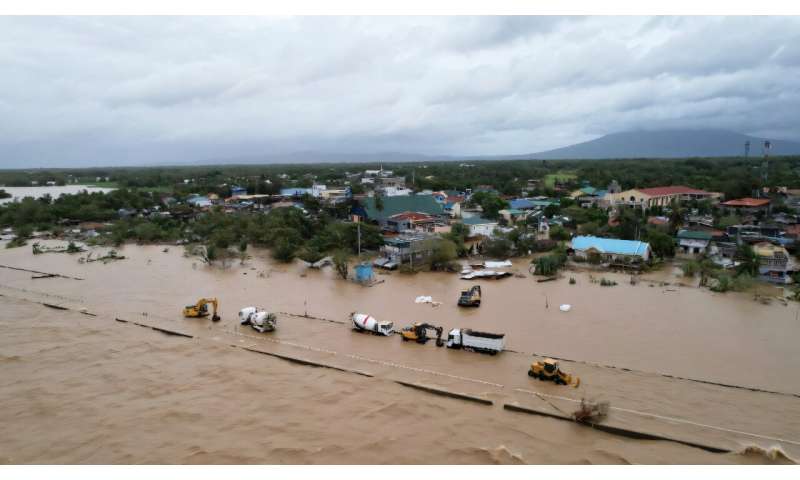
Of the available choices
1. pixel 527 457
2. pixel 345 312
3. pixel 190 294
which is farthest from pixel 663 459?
pixel 190 294

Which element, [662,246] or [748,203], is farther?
[748,203]

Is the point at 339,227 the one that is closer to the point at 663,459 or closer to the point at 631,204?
the point at 663,459

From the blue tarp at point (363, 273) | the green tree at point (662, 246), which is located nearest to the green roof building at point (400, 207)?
the blue tarp at point (363, 273)

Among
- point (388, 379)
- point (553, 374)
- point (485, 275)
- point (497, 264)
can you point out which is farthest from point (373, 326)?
point (497, 264)

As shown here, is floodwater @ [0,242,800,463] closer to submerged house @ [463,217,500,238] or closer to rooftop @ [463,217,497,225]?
submerged house @ [463,217,500,238]

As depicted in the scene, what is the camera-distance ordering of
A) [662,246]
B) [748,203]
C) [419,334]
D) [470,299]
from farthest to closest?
[748,203] → [662,246] → [470,299] → [419,334]

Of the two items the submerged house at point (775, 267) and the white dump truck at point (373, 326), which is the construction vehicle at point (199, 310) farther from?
the submerged house at point (775, 267)

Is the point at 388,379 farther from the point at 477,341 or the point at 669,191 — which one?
the point at 669,191

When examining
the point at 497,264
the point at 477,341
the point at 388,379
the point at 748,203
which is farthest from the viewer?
the point at 748,203
